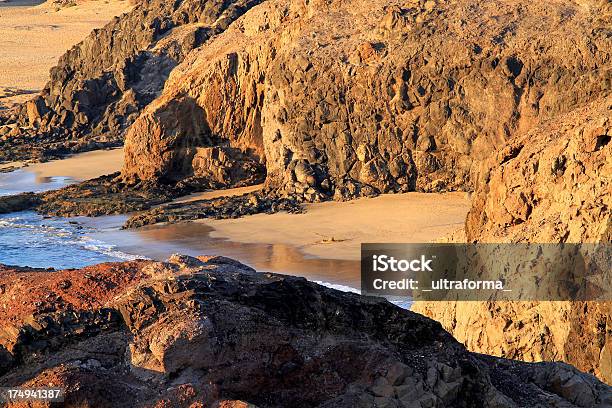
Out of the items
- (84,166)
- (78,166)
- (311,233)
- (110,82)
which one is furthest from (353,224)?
(110,82)

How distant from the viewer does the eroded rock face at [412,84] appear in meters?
23.7

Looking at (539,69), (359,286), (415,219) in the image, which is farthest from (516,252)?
(539,69)

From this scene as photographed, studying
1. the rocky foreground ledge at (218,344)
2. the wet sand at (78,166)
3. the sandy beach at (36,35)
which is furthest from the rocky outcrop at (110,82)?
the rocky foreground ledge at (218,344)

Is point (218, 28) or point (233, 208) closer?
point (233, 208)

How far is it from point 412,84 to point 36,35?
169 feet

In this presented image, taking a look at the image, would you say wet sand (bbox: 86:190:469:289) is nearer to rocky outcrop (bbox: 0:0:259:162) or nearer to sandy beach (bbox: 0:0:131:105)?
rocky outcrop (bbox: 0:0:259:162)

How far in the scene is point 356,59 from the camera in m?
26.0

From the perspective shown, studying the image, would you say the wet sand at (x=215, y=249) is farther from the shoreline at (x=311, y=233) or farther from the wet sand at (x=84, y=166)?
the wet sand at (x=84, y=166)

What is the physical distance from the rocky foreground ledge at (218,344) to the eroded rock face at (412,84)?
663 inches

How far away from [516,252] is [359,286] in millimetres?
7052

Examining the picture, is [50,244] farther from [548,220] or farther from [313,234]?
[548,220]

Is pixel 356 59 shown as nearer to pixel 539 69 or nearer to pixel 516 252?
pixel 539 69

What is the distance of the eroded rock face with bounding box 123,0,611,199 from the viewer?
77.8ft

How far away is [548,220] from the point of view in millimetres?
11273
